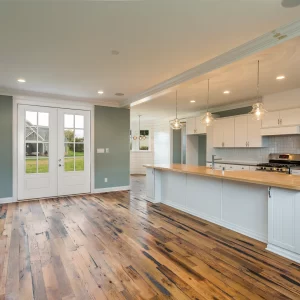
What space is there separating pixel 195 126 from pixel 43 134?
15.3 ft

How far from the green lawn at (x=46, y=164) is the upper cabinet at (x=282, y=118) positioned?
16.1 ft

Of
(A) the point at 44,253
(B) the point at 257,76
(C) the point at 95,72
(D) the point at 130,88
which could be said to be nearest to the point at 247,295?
(A) the point at 44,253

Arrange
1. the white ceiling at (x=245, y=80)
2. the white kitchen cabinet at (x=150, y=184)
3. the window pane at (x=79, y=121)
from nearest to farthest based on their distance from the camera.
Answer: the white ceiling at (x=245, y=80) → the white kitchen cabinet at (x=150, y=184) → the window pane at (x=79, y=121)

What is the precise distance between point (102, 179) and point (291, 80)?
16.8ft

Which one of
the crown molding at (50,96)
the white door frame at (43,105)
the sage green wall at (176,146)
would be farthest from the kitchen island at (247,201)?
the sage green wall at (176,146)

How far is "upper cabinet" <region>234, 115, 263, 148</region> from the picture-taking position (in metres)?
5.53

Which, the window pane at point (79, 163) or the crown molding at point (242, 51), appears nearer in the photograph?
the crown molding at point (242, 51)

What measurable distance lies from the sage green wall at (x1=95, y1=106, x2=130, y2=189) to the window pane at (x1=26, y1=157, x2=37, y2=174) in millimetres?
1571

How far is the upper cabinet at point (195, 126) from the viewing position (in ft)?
23.4

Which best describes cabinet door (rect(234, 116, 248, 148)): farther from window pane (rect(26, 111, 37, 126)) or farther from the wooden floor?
window pane (rect(26, 111, 37, 126))

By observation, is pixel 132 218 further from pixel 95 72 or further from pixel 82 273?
pixel 95 72

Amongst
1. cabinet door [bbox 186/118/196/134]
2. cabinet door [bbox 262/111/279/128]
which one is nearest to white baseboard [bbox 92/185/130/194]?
cabinet door [bbox 186/118/196/134]

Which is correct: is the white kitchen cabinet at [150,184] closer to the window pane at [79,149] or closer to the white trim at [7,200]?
the window pane at [79,149]

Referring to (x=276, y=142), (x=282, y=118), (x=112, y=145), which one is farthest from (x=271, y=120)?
(x=112, y=145)
